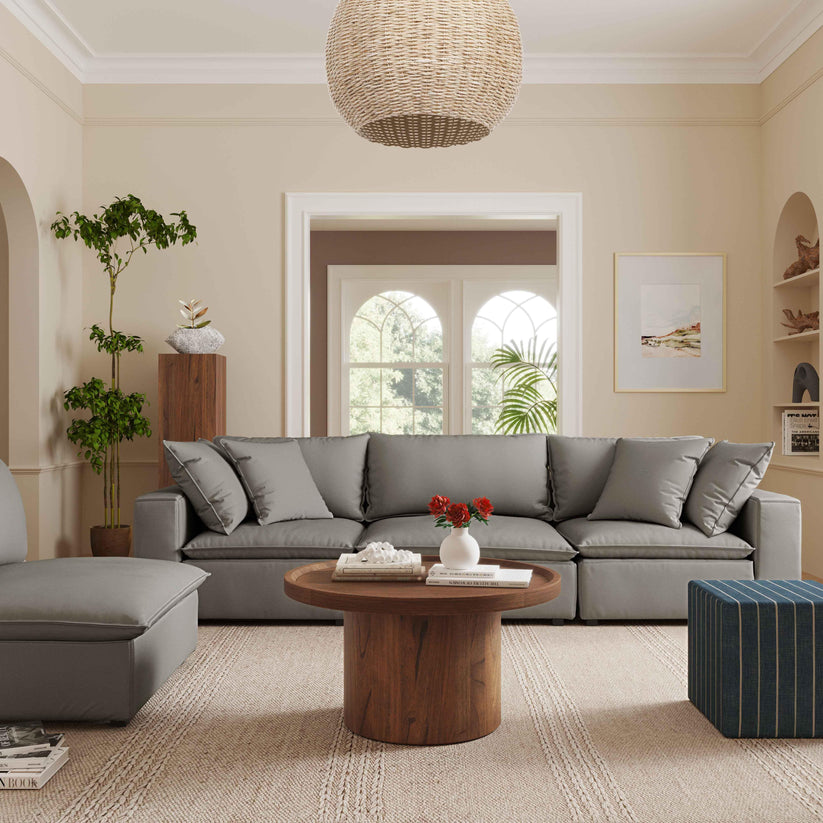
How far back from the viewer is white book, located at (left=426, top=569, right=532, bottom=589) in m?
2.62

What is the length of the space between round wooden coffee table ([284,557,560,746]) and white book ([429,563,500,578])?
106mm

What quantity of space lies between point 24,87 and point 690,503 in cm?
413

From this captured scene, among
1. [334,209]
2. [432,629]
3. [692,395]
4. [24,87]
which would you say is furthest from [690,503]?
[24,87]

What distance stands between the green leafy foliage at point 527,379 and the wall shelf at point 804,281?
2071 millimetres

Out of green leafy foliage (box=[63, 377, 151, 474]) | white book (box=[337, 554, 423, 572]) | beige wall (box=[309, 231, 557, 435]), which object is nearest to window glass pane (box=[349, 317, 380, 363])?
beige wall (box=[309, 231, 557, 435])

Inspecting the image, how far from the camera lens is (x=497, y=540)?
3979 millimetres

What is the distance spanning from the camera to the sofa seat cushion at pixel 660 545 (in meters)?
3.95

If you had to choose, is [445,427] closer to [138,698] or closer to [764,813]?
[138,698]

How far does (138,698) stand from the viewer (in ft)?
8.75

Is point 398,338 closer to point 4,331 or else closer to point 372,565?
point 4,331

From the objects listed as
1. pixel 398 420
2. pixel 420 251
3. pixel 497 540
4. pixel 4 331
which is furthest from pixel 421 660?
pixel 420 251

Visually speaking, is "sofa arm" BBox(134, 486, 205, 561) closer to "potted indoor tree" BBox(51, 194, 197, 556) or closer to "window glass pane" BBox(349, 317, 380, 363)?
"potted indoor tree" BBox(51, 194, 197, 556)

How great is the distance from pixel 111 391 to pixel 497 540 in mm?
2561

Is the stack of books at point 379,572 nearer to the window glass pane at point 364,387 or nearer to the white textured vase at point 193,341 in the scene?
the white textured vase at point 193,341
